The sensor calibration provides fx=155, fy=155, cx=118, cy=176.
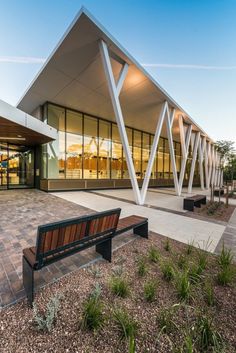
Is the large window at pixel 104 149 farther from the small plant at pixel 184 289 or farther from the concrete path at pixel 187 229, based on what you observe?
the small plant at pixel 184 289

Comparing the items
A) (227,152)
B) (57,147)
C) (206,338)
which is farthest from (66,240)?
(227,152)

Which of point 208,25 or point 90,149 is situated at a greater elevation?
point 208,25

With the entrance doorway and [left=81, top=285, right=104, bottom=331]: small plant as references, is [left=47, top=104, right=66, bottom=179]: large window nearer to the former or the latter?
the entrance doorway

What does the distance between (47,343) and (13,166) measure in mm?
16288

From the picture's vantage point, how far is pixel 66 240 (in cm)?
224

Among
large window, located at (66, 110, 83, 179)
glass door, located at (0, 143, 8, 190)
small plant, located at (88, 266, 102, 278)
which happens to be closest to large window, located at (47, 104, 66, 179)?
large window, located at (66, 110, 83, 179)

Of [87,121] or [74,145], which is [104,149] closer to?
[87,121]

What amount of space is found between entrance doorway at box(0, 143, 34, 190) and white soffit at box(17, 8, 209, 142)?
3992mm

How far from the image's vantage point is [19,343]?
56.7 inches

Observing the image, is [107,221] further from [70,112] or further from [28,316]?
[70,112]

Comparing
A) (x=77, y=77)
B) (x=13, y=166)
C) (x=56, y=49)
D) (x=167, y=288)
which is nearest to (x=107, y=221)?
(x=167, y=288)

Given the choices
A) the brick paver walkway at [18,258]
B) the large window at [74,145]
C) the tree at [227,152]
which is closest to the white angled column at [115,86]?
the brick paver walkway at [18,258]

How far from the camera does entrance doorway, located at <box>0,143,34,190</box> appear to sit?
45.1 ft

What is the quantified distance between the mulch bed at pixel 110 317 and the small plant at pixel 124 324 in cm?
5
